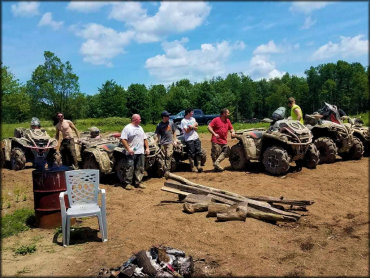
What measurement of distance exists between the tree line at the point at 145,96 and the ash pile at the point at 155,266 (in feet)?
116

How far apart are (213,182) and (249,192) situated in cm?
132

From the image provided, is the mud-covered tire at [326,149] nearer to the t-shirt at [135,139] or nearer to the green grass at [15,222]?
the t-shirt at [135,139]

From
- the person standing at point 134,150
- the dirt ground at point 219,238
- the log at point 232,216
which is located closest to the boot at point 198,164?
the dirt ground at point 219,238

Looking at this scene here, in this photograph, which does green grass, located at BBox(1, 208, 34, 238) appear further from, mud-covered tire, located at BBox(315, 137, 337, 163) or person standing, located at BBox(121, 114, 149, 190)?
mud-covered tire, located at BBox(315, 137, 337, 163)

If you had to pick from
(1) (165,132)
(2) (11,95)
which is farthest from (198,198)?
(2) (11,95)

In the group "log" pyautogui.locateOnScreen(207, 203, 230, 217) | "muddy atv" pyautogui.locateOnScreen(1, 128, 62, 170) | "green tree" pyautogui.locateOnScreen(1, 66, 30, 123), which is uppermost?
"green tree" pyautogui.locateOnScreen(1, 66, 30, 123)

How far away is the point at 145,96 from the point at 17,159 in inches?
1606

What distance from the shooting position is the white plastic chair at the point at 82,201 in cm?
565

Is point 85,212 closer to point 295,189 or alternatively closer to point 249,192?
point 249,192

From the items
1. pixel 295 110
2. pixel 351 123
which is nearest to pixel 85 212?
pixel 295 110

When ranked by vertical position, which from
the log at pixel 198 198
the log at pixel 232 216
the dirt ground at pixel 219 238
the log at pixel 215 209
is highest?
the log at pixel 198 198

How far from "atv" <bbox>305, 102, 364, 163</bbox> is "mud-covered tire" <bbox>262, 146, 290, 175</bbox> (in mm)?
2220

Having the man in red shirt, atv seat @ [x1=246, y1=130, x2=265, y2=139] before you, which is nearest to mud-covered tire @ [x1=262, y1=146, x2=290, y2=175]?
atv seat @ [x1=246, y1=130, x2=265, y2=139]

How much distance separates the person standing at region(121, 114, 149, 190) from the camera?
28.9 feet
